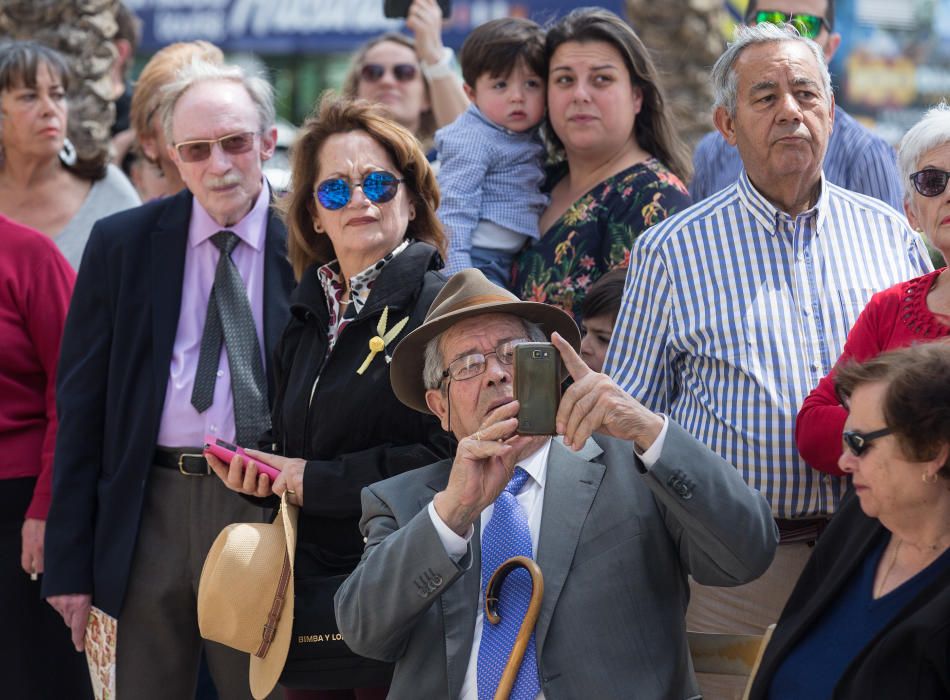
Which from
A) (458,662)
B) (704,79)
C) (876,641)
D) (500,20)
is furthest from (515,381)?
(704,79)

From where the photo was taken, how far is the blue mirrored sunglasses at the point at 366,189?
396 cm

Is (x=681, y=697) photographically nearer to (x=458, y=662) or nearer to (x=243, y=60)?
(x=458, y=662)

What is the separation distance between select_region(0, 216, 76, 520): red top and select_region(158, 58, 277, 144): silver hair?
0.70 metres

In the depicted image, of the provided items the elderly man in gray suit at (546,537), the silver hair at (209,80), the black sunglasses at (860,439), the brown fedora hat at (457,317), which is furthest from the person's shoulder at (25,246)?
the black sunglasses at (860,439)

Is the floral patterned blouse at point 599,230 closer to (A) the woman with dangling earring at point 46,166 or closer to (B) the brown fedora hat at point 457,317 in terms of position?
(B) the brown fedora hat at point 457,317

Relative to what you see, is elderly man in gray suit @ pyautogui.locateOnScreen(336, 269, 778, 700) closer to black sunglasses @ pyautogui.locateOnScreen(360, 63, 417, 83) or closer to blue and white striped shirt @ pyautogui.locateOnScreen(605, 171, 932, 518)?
blue and white striped shirt @ pyautogui.locateOnScreen(605, 171, 932, 518)

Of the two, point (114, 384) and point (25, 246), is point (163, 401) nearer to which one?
point (114, 384)

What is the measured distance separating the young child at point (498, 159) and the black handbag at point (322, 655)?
1409mm

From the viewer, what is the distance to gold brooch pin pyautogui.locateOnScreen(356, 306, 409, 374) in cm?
376

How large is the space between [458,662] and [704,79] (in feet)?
19.7

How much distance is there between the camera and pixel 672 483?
113 inches

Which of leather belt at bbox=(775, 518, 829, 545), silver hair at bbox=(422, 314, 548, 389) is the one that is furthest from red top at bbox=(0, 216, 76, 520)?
leather belt at bbox=(775, 518, 829, 545)

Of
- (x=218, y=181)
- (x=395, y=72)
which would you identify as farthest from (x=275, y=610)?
(x=395, y=72)

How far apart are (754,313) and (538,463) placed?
0.75m
